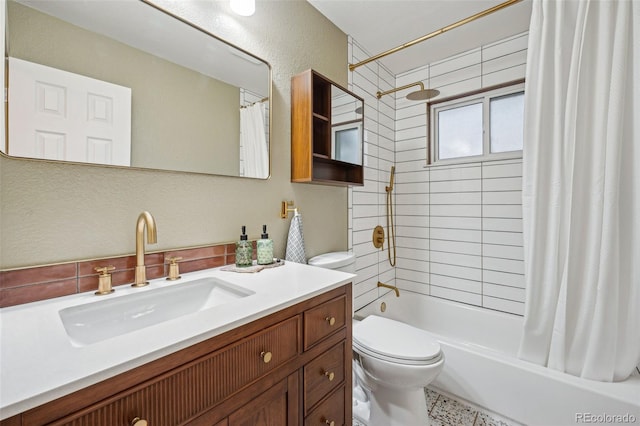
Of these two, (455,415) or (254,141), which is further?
(455,415)

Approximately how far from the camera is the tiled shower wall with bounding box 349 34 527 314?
2145mm

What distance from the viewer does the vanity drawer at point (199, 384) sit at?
486 mm

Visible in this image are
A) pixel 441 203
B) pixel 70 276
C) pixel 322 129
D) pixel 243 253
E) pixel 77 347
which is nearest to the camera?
pixel 77 347

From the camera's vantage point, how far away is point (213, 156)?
4.05ft

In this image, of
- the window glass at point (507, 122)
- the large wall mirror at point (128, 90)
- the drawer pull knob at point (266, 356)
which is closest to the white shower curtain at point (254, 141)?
the large wall mirror at point (128, 90)

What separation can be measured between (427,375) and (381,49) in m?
2.40

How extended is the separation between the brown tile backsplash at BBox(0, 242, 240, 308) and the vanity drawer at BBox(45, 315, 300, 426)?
1.79 ft

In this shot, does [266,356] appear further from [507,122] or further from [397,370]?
[507,122]

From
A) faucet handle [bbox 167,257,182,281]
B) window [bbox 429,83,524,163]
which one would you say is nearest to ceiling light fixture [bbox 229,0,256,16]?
faucet handle [bbox 167,257,182,281]

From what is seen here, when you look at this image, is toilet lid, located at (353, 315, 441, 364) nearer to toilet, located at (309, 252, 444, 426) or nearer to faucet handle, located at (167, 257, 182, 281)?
toilet, located at (309, 252, 444, 426)

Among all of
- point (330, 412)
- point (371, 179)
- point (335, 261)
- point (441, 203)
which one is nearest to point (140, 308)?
point (330, 412)

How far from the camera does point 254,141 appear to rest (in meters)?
1.39

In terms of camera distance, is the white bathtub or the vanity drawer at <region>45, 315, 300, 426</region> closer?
the vanity drawer at <region>45, 315, 300, 426</region>

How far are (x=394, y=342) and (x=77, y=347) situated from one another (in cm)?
131
